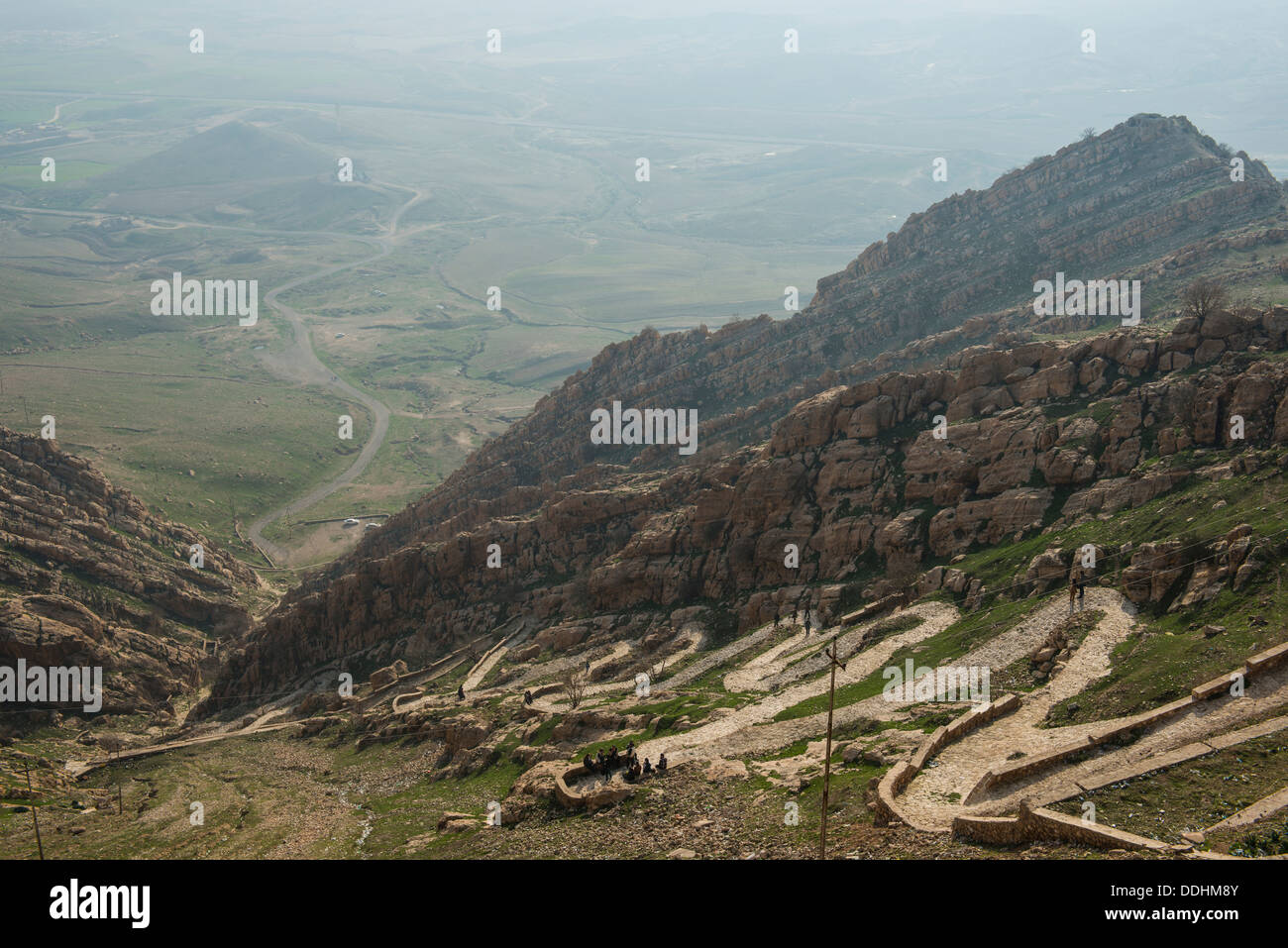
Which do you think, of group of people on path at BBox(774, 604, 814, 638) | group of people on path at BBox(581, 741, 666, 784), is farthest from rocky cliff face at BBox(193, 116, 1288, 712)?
group of people on path at BBox(581, 741, 666, 784)

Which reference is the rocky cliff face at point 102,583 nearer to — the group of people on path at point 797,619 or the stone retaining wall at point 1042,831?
the group of people on path at point 797,619

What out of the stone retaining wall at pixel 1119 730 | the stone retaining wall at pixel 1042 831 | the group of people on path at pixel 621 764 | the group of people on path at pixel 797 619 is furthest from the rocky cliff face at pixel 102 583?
the stone retaining wall at pixel 1042 831

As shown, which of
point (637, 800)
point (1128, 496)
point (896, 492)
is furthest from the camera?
point (896, 492)

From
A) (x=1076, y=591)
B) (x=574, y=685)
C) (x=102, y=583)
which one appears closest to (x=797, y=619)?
(x=574, y=685)

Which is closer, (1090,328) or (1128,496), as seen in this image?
(1128,496)

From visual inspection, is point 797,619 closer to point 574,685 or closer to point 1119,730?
point 574,685

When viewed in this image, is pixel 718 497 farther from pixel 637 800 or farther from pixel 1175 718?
pixel 1175 718

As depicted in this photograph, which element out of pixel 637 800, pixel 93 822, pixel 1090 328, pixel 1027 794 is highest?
pixel 1090 328

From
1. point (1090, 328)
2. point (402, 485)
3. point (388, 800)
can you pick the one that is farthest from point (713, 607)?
point (402, 485)
